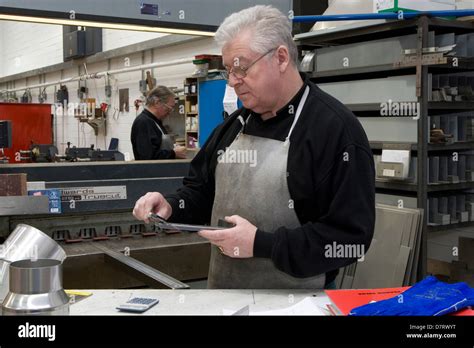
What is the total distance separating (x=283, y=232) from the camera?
161cm

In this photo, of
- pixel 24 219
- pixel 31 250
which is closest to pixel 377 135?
pixel 24 219

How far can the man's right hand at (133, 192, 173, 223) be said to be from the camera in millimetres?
1878

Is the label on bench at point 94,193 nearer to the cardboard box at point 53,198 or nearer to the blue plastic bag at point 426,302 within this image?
the cardboard box at point 53,198

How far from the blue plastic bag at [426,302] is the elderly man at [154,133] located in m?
3.61

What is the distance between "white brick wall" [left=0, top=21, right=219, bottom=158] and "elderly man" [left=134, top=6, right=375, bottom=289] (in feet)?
16.5

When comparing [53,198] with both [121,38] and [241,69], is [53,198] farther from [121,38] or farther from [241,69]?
[121,38]

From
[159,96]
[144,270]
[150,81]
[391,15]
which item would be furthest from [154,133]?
[150,81]

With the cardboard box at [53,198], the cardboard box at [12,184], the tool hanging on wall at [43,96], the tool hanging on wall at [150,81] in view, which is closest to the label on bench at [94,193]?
the cardboard box at [53,198]

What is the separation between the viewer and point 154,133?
16.7ft

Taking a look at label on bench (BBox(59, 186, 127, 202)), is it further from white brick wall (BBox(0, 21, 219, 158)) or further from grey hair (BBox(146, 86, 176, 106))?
white brick wall (BBox(0, 21, 219, 158))

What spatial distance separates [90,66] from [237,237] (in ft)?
31.2

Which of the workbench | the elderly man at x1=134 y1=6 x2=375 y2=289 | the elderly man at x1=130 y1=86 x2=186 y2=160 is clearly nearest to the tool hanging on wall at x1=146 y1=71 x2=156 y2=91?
the elderly man at x1=130 y1=86 x2=186 y2=160

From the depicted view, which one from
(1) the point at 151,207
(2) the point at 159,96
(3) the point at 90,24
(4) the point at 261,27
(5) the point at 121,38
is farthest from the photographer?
(5) the point at 121,38
